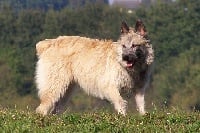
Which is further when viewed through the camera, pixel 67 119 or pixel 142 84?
pixel 142 84

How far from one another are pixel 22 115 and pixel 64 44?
11.8 ft

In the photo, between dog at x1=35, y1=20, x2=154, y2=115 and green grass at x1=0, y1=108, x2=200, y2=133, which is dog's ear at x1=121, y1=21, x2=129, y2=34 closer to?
dog at x1=35, y1=20, x2=154, y2=115

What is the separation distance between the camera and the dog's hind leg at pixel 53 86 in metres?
14.1

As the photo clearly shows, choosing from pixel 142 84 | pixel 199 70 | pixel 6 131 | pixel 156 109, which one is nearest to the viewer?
pixel 6 131

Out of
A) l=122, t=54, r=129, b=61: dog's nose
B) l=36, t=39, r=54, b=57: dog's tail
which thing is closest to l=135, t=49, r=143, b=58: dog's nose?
l=122, t=54, r=129, b=61: dog's nose

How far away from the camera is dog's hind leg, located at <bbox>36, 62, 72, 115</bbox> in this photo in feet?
46.3

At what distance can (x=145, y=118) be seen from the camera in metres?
11.1

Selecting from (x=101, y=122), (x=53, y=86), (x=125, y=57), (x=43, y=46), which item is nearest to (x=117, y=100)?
(x=125, y=57)

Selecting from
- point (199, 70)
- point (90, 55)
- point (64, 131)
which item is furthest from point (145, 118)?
point (199, 70)

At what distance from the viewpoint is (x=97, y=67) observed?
14.0m

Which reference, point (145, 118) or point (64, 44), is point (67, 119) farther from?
point (64, 44)

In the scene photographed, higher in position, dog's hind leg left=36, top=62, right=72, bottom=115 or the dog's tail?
the dog's tail

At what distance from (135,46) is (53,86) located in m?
1.81

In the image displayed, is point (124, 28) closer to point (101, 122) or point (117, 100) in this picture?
point (117, 100)
